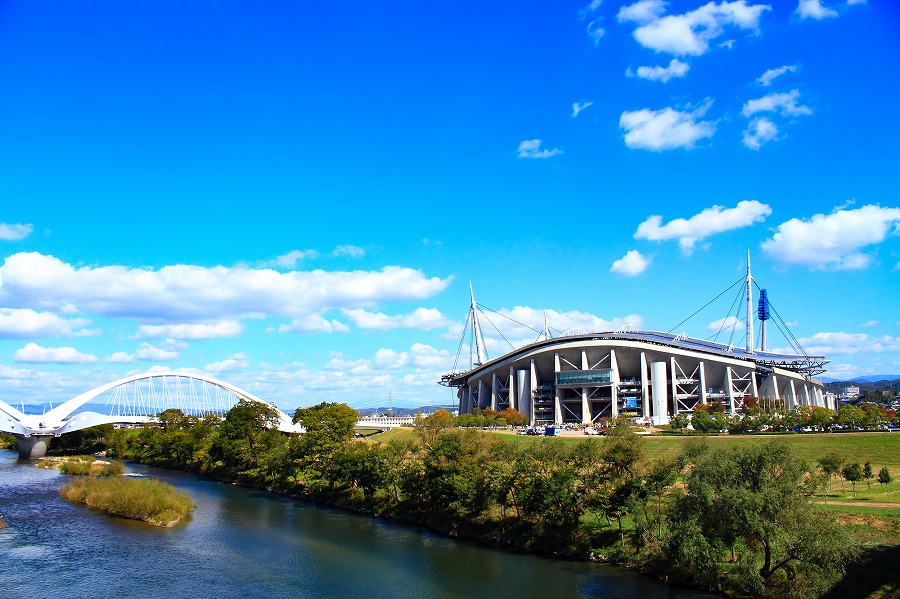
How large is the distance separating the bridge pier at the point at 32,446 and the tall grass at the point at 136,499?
155 feet

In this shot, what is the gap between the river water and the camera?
3262cm

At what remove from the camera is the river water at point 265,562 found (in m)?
32.6

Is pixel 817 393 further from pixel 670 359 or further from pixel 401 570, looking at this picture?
pixel 401 570

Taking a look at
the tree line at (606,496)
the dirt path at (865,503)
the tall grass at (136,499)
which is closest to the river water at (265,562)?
the tall grass at (136,499)

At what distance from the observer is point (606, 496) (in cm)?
3800

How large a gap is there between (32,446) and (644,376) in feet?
329

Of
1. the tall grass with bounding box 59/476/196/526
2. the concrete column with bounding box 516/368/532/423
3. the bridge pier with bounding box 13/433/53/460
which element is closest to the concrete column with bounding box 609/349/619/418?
the concrete column with bounding box 516/368/532/423

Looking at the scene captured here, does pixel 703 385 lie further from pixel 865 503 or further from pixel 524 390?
pixel 865 503

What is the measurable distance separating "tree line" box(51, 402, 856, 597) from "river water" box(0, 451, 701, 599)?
2.21 meters

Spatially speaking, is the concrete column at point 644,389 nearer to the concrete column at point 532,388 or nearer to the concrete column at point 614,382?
the concrete column at point 614,382

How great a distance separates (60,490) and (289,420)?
188ft

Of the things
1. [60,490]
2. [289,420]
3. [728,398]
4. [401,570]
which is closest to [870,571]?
[401,570]

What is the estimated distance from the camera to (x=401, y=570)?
36.6 m

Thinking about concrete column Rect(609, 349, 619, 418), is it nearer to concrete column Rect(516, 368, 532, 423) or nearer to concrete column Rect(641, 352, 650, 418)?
concrete column Rect(641, 352, 650, 418)
